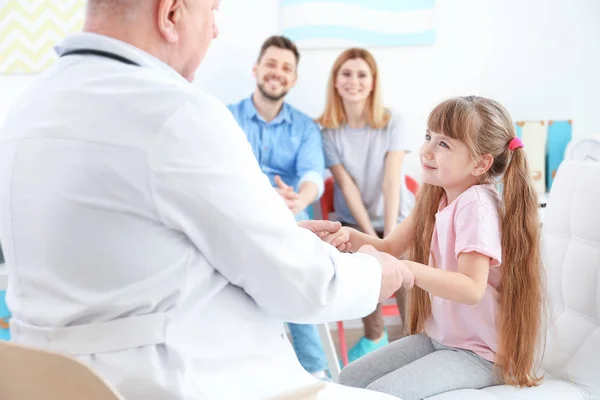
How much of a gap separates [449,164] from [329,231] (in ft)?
1.03

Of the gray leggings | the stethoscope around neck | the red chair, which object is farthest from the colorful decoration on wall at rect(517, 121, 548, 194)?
the stethoscope around neck

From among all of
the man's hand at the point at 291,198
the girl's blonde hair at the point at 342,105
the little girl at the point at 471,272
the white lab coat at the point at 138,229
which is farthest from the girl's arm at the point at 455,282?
the girl's blonde hair at the point at 342,105

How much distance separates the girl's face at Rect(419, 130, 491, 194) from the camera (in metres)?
1.64

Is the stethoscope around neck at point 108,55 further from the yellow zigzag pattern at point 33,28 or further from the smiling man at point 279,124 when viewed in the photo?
the yellow zigzag pattern at point 33,28

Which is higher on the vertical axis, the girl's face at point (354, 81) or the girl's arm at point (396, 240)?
the girl's face at point (354, 81)

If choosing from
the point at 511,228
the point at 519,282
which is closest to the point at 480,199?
the point at 511,228

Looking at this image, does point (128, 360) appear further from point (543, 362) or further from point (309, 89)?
point (309, 89)

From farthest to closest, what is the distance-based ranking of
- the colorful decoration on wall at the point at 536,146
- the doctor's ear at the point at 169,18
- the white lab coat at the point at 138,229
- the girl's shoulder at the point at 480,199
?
the colorful decoration on wall at the point at 536,146, the girl's shoulder at the point at 480,199, the doctor's ear at the point at 169,18, the white lab coat at the point at 138,229

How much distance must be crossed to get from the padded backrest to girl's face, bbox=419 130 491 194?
0.26 metres

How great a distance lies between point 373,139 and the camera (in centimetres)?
336

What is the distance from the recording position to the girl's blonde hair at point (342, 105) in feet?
11.0

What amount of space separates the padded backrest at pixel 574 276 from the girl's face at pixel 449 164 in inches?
10.3

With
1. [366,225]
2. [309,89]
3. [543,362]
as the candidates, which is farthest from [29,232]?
[309,89]

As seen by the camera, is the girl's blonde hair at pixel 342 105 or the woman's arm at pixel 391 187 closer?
the woman's arm at pixel 391 187
